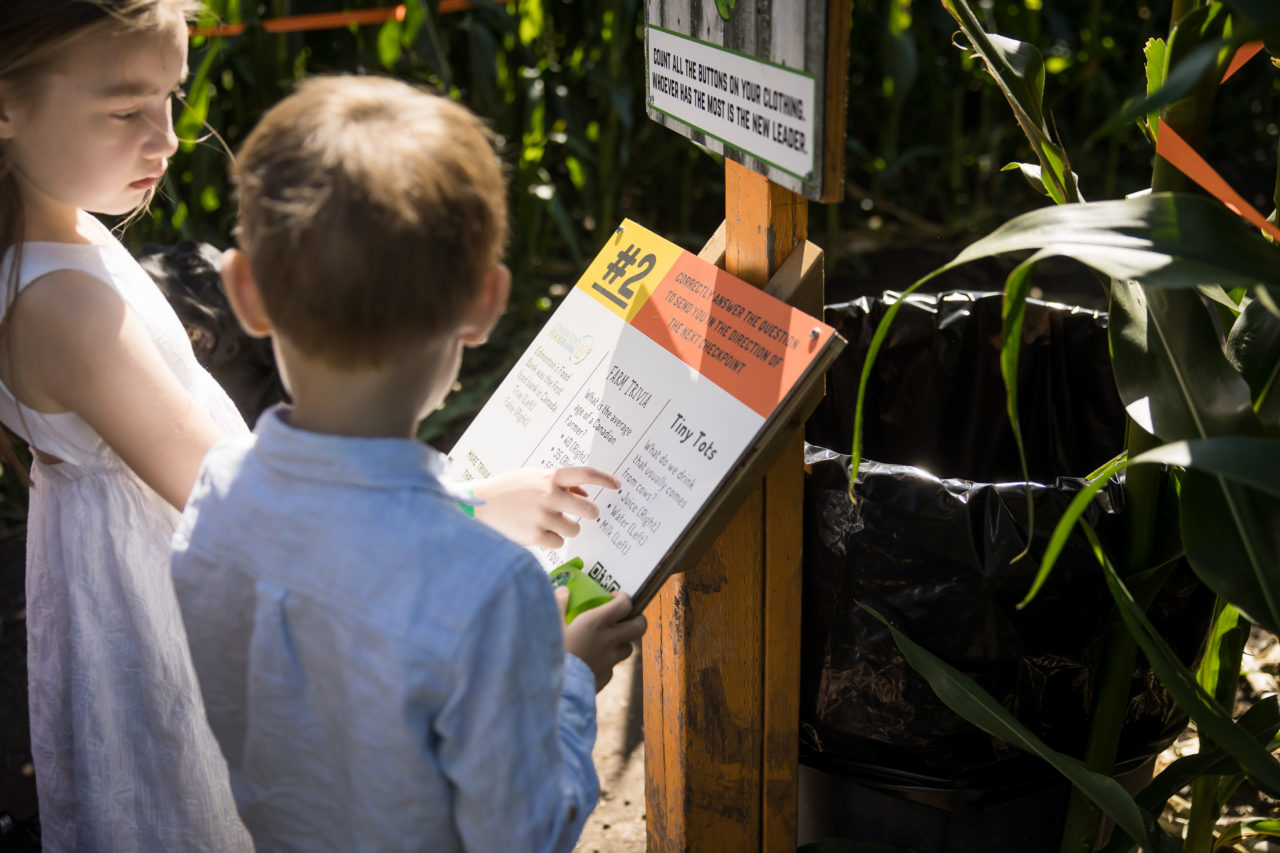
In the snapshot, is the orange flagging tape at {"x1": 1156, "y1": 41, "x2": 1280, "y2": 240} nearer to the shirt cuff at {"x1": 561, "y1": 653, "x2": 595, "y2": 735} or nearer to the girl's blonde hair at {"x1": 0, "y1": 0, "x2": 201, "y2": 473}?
the shirt cuff at {"x1": 561, "y1": 653, "x2": 595, "y2": 735}

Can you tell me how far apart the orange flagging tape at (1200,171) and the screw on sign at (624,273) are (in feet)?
1.70

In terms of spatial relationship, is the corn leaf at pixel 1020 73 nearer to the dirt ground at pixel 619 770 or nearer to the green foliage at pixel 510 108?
the dirt ground at pixel 619 770

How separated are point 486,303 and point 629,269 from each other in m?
0.41

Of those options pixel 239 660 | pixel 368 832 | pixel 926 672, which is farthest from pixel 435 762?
pixel 926 672

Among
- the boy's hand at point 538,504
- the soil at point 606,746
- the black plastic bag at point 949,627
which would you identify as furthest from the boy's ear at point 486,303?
the soil at point 606,746

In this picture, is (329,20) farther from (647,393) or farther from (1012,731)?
(1012,731)

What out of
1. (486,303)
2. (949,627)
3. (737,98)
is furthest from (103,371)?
(949,627)

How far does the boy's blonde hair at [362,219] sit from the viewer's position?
2.50 ft

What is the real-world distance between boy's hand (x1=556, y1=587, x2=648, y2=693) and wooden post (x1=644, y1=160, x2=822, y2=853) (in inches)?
9.4

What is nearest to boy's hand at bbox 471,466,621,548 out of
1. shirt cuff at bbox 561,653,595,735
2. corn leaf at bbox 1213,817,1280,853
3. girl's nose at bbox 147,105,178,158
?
shirt cuff at bbox 561,653,595,735

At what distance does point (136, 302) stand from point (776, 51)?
0.70 meters

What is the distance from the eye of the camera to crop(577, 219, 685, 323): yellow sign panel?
1.21 meters

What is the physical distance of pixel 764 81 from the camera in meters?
1.00

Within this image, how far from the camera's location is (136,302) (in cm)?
116
